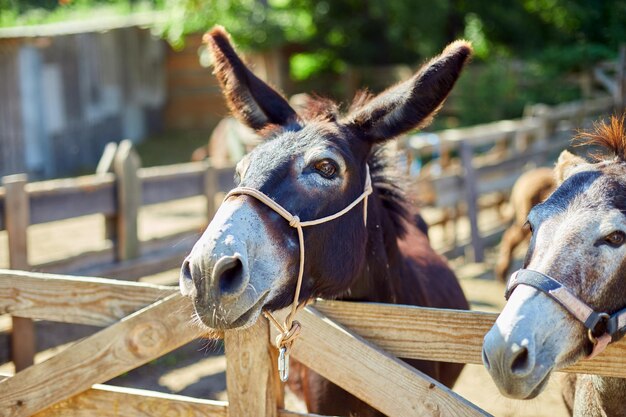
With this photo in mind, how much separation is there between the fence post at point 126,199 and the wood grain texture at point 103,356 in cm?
306

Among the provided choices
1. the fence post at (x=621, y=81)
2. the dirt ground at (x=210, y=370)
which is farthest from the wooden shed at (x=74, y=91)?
the fence post at (x=621, y=81)

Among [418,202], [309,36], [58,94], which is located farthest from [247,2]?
[418,202]

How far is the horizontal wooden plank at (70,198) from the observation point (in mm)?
5082

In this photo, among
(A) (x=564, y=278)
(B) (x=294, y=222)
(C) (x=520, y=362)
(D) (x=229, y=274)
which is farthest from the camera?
(B) (x=294, y=222)

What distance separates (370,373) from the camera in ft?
8.05

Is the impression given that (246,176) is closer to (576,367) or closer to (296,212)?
(296,212)

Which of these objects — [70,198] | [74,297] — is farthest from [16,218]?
[74,297]

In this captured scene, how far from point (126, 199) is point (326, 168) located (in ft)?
11.8

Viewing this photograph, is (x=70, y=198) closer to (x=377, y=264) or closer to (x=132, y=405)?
(x=132, y=405)

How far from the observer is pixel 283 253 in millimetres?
2383

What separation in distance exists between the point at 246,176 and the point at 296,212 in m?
0.23

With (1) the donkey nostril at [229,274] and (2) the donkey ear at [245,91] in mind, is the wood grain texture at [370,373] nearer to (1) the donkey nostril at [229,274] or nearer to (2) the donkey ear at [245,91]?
(1) the donkey nostril at [229,274]

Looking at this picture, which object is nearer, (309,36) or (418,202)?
(418,202)

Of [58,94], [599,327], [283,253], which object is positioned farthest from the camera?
[58,94]
